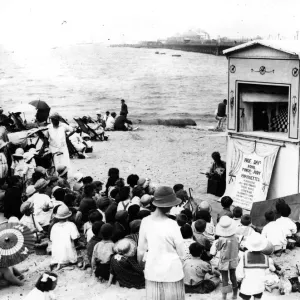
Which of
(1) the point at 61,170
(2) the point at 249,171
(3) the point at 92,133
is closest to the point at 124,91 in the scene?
(3) the point at 92,133

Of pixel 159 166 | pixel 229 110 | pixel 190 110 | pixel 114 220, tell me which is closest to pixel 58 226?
pixel 114 220

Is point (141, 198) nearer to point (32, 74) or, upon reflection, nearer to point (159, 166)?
point (159, 166)

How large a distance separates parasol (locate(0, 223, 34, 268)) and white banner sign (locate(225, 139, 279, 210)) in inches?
173

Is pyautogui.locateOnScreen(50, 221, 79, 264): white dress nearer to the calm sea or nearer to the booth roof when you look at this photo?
the booth roof

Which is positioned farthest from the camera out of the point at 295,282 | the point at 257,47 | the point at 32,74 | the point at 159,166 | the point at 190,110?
the point at 32,74

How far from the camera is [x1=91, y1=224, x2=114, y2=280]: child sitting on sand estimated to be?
20.7 ft

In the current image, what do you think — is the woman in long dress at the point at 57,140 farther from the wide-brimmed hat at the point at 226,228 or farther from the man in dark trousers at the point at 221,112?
the man in dark trousers at the point at 221,112

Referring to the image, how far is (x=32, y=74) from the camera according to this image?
218 feet

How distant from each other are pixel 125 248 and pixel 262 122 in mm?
4533

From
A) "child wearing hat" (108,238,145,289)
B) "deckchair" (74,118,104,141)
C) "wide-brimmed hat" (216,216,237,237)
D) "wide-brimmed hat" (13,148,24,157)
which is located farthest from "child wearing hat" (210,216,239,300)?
"deckchair" (74,118,104,141)

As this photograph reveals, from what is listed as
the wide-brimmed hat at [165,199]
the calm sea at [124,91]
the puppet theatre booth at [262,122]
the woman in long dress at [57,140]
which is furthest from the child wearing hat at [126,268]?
the calm sea at [124,91]

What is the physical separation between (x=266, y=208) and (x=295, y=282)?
2139 mm

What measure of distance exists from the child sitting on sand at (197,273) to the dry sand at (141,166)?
102mm

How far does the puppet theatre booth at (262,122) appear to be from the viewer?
27.8ft
